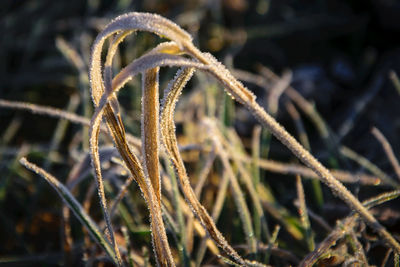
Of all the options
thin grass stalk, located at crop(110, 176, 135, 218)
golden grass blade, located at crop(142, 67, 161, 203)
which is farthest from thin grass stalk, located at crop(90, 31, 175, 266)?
thin grass stalk, located at crop(110, 176, 135, 218)

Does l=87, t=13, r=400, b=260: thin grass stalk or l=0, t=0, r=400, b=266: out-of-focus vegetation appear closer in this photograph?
l=87, t=13, r=400, b=260: thin grass stalk

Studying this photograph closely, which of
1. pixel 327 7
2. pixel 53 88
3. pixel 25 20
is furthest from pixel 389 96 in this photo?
pixel 25 20

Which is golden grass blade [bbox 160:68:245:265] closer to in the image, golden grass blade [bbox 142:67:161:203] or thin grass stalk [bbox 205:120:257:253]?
golden grass blade [bbox 142:67:161:203]

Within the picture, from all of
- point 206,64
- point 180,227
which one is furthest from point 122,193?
point 206,64

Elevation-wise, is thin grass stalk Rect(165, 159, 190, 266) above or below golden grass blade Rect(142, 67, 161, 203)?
below

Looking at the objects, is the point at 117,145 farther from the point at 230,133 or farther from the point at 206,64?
the point at 230,133
